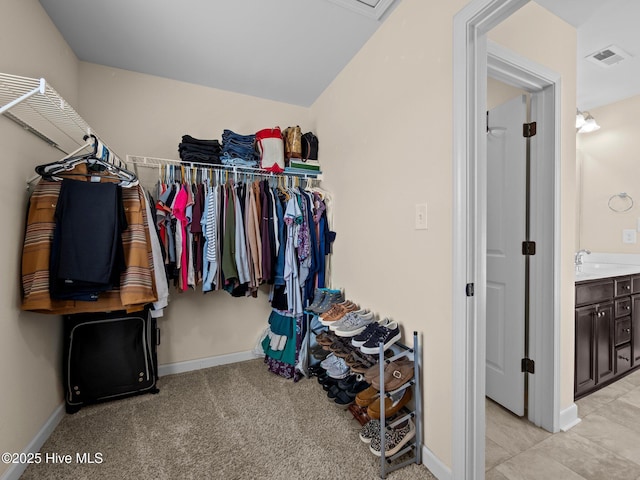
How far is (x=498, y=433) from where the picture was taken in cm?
173

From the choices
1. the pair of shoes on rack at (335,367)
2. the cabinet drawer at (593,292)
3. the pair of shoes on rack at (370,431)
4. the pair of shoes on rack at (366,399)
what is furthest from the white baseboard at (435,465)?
the cabinet drawer at (593,292)

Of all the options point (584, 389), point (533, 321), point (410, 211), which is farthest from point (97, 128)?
point (584, 389)

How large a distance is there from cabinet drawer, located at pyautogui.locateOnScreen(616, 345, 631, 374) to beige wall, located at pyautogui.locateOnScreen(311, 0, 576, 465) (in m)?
0.87

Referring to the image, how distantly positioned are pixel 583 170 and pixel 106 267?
462 cm

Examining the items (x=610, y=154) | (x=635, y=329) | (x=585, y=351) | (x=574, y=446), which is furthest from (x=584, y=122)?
(x=574, y=446)

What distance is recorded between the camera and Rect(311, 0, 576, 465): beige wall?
1379mm

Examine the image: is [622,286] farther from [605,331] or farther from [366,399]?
[366,399]

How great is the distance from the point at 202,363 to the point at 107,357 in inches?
30.3

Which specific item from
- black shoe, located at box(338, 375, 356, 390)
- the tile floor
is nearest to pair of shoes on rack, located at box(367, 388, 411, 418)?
black shoe, located at box(338, 375, 356, 390)

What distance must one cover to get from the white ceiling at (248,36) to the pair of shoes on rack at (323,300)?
6.00ft

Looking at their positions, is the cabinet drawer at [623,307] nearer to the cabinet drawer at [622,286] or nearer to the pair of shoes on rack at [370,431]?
the cabinet drawer at [622,286]

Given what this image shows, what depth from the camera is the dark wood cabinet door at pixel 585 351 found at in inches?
76.5

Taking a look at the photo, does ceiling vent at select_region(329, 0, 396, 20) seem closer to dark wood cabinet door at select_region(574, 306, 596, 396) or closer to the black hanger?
the black hanger

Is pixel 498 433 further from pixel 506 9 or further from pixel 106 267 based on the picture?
pixel 106 267
